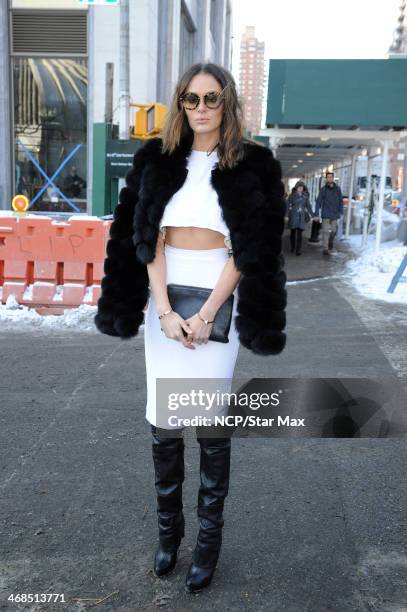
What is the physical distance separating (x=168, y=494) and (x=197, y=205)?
1.24 m

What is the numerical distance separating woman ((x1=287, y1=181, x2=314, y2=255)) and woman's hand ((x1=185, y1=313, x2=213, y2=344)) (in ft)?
43.1

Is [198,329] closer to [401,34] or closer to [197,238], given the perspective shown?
[197,238]

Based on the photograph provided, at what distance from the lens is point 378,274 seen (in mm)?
11148

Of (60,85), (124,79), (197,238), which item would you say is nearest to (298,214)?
(124,79)

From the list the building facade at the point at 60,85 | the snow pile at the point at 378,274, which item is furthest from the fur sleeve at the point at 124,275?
the building facade at the point at 60,85

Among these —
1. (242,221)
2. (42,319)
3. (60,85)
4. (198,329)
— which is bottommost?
(42,319)

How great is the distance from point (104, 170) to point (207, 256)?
29.4 feet

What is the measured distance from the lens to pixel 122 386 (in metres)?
5.25

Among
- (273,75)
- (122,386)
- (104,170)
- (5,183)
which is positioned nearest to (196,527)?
(122,386)

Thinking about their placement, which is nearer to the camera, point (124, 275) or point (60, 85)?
point (124, 275)

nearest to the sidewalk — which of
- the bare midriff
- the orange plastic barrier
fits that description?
the bare midriff

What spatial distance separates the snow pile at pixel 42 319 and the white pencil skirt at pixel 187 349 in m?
4.58

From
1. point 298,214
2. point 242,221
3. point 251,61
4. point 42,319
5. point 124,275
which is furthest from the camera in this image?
point 251,61

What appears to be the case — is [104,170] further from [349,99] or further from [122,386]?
[122,386]
